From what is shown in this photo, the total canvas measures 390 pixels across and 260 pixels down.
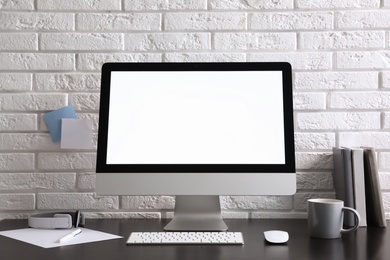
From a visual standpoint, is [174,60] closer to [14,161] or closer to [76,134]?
[76,134]

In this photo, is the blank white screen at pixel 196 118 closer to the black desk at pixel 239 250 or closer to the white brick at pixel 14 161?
the black desk at pixel 239 250

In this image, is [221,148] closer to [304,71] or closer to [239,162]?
[239,162]

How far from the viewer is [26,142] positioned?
5.79 feet

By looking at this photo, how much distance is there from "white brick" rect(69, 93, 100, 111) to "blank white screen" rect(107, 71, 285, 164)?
0.28 m

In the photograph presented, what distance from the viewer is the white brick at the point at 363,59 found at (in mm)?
1762

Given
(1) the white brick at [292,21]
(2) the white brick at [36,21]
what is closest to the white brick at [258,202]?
(1) the white brick at [292,21]

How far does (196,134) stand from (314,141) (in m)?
0.49

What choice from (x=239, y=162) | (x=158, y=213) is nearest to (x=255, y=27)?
(x=239, y=162)

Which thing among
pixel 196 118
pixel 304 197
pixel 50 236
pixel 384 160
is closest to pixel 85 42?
pixel 196 118

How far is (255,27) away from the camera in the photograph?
1.77 meters

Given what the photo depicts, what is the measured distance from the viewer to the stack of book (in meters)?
1.55

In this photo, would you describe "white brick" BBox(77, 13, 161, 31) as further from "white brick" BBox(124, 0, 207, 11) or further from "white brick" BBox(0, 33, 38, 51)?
"white brick" BBox(0, 33, 38, 51)

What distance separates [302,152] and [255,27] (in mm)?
462


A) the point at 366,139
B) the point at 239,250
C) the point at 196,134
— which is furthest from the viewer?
the point at 366,139
